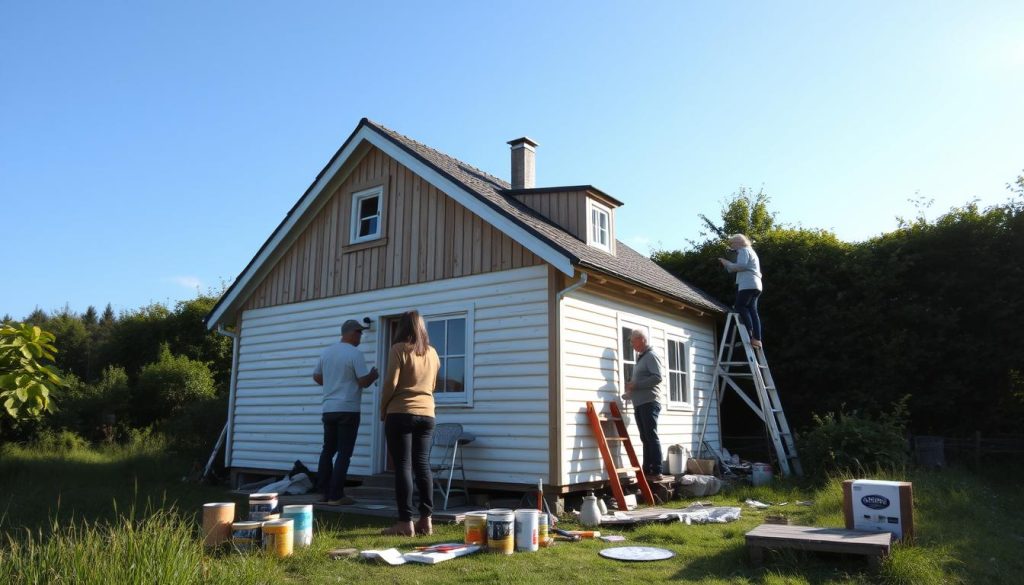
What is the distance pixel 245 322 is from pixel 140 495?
3.63 metres

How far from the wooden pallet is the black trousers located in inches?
112

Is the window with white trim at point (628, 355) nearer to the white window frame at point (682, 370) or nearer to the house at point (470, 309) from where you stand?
the house at point (470, 309)

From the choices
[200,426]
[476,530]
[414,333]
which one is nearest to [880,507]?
[476,530]

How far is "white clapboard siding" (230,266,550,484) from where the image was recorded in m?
8.34

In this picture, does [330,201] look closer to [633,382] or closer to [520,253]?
[520,253]

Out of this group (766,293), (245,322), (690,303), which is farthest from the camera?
(766,293)

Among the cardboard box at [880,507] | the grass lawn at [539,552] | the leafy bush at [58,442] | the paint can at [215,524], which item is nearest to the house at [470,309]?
the grass lawn at [539,552]

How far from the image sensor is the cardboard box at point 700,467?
33.7 ft

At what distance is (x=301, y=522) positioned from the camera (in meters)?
5.59

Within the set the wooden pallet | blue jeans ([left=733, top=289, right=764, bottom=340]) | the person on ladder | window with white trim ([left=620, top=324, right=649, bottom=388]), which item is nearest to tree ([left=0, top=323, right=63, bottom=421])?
window with white trim ([left=620, top=324, right=649, bottom=388])

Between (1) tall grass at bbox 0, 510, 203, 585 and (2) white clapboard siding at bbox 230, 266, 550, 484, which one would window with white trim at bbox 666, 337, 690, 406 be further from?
(1) tall grass at bbox 0, 510, 203, 585

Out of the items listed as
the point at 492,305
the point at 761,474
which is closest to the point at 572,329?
the point at 492,305

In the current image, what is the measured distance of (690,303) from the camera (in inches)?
448

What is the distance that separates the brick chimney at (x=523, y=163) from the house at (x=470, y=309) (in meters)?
0.03
